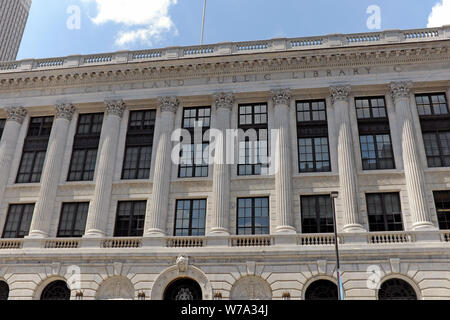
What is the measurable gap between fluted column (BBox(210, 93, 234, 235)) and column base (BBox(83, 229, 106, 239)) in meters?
7.42

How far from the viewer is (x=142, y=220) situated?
2797 centimetres

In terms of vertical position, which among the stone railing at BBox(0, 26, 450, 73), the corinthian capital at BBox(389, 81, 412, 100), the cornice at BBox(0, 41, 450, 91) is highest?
the stone railing at BBox(0, 26, 450, 73)

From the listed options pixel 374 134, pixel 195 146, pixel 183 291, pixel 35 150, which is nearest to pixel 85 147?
pixel 35 150

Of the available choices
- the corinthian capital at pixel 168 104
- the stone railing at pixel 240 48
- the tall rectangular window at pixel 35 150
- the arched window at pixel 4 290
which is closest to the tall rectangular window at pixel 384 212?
the stone railing at pixel 240 48

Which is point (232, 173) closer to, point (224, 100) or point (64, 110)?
point (224, 100)

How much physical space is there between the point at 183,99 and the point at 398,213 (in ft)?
55.4

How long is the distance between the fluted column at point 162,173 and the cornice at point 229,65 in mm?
2659

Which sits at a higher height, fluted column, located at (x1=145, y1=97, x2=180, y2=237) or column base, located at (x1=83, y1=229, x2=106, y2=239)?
fluted column, located at (x1=145, y1=97, x2=180, y2=237)

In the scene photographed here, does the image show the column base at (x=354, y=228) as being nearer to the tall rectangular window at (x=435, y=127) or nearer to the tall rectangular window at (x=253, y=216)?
the tall rectangular window at (x=253, y=216)

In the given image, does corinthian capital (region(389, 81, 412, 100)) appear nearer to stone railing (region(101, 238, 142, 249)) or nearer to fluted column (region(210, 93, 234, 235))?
fluted column (region(210, 93, 234, 235))

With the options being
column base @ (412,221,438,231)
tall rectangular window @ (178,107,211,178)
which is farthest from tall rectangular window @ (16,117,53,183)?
column base @ (412,221,438,231)

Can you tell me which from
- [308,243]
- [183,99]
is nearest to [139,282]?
[308,243]

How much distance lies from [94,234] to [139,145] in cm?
722

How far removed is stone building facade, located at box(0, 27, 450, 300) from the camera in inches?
973
